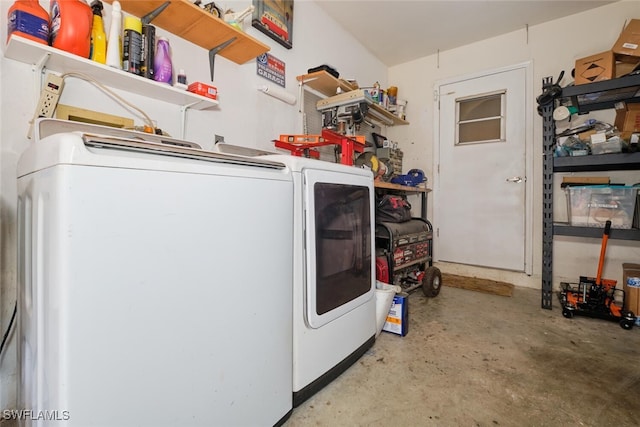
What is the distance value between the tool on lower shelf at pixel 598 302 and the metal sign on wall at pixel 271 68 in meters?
2.68

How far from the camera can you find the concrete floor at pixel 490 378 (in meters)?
1.14

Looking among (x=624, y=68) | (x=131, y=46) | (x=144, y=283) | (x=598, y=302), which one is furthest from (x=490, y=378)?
(x=624, y=68)

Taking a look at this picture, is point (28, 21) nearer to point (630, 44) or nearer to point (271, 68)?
point (271, 68)

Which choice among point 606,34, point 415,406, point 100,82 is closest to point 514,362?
point 415,406

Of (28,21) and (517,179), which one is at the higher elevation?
(28,21)

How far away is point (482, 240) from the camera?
3.16 meters

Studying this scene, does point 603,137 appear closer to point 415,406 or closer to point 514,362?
point 514,362

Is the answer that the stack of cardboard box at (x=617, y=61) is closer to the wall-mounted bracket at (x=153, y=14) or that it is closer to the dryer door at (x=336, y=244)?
the dryer door at (x=336, y=244)

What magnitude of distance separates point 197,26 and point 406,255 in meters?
2.16

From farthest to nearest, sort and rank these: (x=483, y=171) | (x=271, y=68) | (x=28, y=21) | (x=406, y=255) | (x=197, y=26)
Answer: (x=483, y=171)
(x=406, y=255)
(x=271, y=68)
(x=197, y=26)
(x=28, y=21)

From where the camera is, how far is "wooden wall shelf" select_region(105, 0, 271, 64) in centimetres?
138

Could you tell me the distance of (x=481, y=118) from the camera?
10.5 ft

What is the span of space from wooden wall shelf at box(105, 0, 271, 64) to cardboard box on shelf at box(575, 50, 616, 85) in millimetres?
2454

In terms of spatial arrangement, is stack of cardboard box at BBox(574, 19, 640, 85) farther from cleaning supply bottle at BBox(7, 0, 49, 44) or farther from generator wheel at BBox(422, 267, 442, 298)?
cleaning supply bottle at BBox(7, 0, 49, 44)
